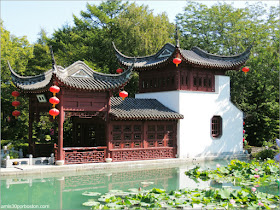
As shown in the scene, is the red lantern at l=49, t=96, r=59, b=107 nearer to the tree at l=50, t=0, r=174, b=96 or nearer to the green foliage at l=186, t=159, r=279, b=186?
the green foliage at l=186, t=159, r=279, b=186

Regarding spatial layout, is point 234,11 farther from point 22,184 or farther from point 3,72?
point 22,184

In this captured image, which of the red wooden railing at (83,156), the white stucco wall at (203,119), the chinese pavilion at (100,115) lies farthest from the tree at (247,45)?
the red wooden railing at (83,156)

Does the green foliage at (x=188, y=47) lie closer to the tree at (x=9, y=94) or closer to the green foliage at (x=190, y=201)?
the tree at (x=9, y=94)

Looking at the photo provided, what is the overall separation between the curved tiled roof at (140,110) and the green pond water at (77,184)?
6.34 ft

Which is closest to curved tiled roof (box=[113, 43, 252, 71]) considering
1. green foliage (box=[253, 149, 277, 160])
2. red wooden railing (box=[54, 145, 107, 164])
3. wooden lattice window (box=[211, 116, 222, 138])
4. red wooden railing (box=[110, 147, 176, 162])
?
wooden lattice window (box=[211, 116, 222, 138])

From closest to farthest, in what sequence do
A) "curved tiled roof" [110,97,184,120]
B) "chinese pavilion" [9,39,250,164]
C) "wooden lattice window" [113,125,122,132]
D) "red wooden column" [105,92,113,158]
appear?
"chinese pavilion" [9,39,250,164] < "red wooden column" [105,92,113,158] < "curved tiled roof" [110,97,184,120] < "wooden lattice window" [113,125,122,132]

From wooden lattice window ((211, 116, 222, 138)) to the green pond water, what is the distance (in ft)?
12.5

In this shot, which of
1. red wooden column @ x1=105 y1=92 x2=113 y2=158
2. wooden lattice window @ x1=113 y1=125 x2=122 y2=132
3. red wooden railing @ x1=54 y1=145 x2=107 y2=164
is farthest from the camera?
wooden lattice window @ x1=113 y1=125 x2=122 y2=132

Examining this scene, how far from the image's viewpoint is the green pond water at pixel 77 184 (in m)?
8.46

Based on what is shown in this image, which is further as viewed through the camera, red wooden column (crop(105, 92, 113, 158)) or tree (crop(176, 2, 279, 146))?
tree (crop(176, 2, 279, 146))

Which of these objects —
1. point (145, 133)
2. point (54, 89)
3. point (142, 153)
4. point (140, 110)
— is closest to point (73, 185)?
point (54, 89)

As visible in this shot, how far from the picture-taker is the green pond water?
333 inches

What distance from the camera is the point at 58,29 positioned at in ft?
93.7

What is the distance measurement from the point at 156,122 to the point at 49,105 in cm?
426
